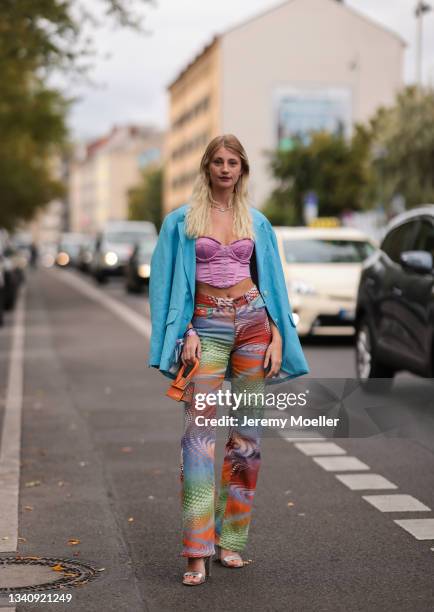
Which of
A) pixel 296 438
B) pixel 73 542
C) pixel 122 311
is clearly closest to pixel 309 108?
pixel 122 311

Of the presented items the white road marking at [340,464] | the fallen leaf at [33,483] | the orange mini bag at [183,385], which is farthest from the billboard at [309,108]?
the orange mini bag at [183,385]

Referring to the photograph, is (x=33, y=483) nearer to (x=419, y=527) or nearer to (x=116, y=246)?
(x=419, y=527)

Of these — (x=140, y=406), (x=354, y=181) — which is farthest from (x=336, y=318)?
(x=354, y=181)

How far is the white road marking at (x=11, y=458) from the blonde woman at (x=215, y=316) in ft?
3.51

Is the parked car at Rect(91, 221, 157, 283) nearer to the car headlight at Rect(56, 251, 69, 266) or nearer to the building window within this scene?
the car headlight at Rect(56, 251, 69, 266)

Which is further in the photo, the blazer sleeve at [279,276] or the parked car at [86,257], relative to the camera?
the parked car at [86,257]

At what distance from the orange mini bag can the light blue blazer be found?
0.12 ft

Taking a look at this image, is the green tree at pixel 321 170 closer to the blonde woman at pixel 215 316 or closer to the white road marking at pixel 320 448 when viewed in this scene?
the white road marking at pixel 320 448

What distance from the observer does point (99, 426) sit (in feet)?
32.7

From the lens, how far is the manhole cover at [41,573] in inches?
201

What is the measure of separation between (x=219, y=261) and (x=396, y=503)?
7.38ft

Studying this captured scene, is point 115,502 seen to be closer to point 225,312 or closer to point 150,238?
point 225,312

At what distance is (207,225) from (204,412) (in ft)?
2.37

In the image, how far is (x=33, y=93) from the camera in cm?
4456
